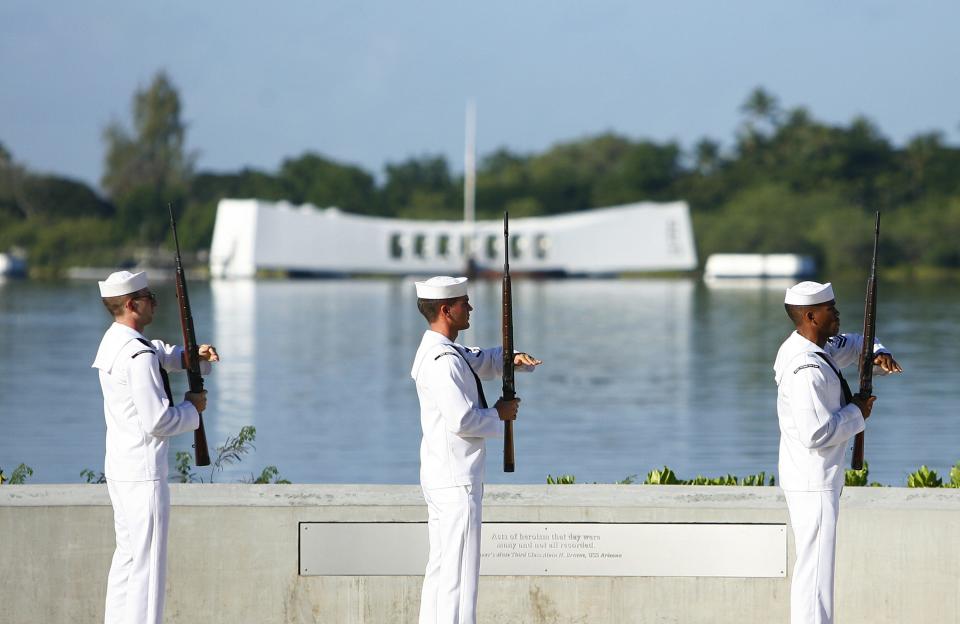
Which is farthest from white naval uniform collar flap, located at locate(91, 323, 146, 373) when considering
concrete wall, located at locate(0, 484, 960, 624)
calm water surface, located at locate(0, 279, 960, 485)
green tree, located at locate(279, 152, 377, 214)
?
green tree, located at locate(279, 152, 377, 214)

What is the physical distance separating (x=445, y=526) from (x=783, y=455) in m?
1.30

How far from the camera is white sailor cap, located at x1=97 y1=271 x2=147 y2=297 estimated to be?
5.84 metres

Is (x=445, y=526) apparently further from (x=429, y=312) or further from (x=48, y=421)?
(x=48, y=421)

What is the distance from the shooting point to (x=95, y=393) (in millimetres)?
24547

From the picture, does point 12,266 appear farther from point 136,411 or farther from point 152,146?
point 136,411

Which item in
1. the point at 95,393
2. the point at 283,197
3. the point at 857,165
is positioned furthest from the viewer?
the point at 283,197

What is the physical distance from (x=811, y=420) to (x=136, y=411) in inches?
98.0

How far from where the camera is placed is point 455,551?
576cm

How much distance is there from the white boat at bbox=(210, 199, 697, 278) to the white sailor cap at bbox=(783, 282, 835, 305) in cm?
9324

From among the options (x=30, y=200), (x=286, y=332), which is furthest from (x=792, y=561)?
(x=30, y=200)

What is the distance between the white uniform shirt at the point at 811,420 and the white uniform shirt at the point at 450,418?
1073 mm

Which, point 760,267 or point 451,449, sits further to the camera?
point 760,267

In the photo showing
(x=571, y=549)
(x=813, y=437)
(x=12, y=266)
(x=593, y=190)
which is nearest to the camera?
(x=813, y=437)

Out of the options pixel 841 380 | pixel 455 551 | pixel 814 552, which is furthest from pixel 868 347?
pixel 455 551
